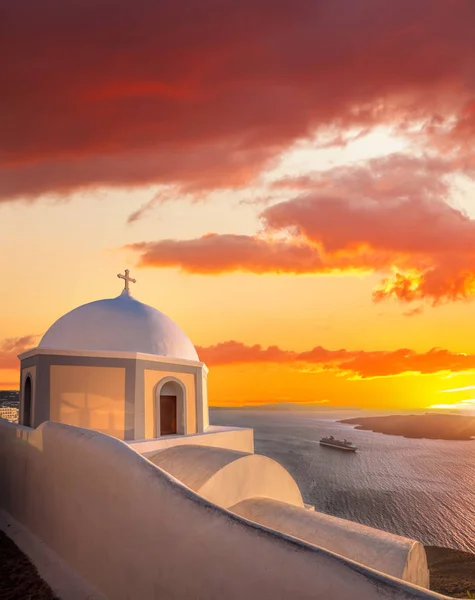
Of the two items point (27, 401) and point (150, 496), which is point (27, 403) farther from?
point (150, 496)

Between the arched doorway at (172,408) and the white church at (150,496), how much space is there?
30mm

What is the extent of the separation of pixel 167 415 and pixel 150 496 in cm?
797

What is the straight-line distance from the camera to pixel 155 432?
37.6 feet

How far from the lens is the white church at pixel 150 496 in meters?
3.68

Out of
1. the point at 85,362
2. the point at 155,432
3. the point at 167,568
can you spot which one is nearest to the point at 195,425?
the point at 155,432

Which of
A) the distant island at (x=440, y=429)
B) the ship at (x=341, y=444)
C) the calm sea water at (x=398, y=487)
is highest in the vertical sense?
the calm sea water at (x=398, y=487)

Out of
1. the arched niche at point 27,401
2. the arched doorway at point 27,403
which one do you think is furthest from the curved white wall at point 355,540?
the arched doorway at point 27,403

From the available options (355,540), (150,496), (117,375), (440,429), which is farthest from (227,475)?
(440,429)

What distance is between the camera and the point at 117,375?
11039mm

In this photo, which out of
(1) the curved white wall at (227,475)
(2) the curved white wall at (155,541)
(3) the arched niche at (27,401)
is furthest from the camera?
(3) the arched niche at (27,401)

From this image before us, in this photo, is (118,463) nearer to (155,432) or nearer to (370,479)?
(155,432)

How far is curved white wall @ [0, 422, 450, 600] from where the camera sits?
3.36 meters

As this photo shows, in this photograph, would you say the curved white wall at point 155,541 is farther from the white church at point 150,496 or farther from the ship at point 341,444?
the ship at point 341,444

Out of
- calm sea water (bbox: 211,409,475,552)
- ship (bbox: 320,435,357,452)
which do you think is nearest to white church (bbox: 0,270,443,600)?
calm sea water (bbox: 211,409,475,552)
